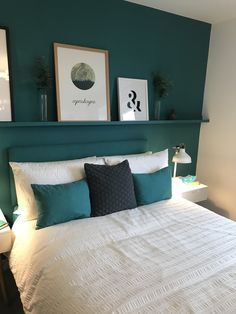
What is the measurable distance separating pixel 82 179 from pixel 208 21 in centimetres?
242

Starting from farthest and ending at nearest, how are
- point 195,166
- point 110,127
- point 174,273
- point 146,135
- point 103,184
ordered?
point 195,166 < point 146,135 < point 110,127 < point 103,184 < point 174,273

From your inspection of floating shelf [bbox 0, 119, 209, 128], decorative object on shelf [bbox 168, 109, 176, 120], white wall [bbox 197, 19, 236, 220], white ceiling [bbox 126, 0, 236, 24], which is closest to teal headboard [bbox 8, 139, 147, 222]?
floating shelf [bbox 0, 119, 209, 128]

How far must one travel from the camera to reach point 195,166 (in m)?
3.42

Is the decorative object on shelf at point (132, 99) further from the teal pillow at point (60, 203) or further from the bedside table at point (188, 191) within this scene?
the teal pillow at point (60, 203)

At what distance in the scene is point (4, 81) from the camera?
2.00m

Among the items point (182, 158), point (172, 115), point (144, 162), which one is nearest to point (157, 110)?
point (172, 115)

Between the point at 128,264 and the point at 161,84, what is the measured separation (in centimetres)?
198

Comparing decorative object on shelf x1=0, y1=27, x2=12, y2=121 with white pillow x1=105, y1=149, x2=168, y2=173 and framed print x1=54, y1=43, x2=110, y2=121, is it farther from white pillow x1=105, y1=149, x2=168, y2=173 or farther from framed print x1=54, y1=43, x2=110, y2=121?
white pillow x1=105, y1=149, x2=168, y2=173

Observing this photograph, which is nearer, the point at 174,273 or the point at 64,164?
the point at 174,273

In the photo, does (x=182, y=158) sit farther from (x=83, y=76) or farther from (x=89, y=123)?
(x=83, y=76)

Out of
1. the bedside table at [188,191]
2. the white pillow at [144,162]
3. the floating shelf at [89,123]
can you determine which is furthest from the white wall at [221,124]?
the white pillow at [144,162]

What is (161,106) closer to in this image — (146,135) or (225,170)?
(146,135)

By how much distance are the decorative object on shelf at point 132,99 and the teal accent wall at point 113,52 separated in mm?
66

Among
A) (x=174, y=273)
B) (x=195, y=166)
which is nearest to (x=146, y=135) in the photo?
(x=195, y=166)
